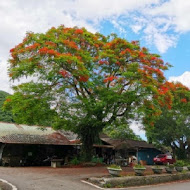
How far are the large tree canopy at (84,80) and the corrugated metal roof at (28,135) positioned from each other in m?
2.21

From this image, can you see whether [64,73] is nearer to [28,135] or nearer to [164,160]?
[28,135]

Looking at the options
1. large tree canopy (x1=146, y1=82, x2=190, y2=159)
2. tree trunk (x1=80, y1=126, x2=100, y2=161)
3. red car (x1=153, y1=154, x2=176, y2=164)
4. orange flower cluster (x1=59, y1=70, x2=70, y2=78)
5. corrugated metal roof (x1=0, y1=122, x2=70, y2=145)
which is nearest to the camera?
orange flower cluster (x1=59, y1=70, x2=70, y2=78)

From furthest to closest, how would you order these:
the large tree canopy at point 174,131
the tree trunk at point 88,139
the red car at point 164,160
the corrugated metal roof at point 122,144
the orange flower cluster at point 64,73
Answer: the large tree canopy at point 174,131
the red car at point 164,160
the corrugated metal roof at point 122,144
the tree trunk at point 88,139
the orange flower cluster at point 64,73

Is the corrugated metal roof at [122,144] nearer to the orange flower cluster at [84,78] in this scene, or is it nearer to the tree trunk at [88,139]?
the tree trunk at [88,139]

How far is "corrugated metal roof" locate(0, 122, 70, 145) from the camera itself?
20859mm

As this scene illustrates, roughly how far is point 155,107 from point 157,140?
17.4 metres

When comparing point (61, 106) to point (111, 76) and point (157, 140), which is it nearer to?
point (111, 76)

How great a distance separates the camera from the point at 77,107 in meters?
19.3

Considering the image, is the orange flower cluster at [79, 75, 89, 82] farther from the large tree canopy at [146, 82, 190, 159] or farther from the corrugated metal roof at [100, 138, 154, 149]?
the large tree canopy at [146, 82, 190, 159]

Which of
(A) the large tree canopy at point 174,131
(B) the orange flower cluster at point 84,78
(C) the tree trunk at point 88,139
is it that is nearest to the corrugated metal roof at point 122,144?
(A) the large tree canopy at point 174,131

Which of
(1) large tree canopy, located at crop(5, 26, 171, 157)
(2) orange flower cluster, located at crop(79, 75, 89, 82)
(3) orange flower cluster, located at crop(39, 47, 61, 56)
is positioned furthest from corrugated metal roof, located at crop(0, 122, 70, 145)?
(3) orange flower cluster, located at crop(39, 47, 61, 56)

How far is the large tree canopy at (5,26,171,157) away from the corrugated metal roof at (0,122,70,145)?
7.24 feet

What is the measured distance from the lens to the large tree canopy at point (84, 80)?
17328mm

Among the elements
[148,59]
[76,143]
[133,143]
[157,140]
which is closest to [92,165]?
[76,143]
